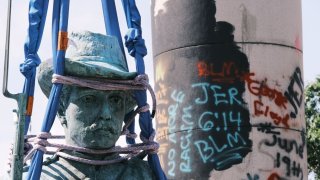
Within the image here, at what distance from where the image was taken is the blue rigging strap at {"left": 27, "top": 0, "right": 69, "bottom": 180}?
559 centimetres

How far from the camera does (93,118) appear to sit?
576 centimetres

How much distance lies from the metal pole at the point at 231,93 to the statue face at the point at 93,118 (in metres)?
8.38

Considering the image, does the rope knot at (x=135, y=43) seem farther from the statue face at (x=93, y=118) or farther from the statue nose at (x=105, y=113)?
the statue nose at (x=105, y=113)

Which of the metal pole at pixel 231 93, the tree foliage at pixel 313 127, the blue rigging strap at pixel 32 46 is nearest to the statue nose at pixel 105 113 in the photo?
the blue rigging strap at pixel 32 46

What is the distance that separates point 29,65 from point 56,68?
28cm

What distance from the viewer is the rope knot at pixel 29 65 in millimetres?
5906

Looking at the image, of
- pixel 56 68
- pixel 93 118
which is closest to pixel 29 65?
pixel 56 68

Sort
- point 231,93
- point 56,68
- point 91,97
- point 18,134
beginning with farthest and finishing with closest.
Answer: point 231,93 < point 91,97 < point 56,68 < point 18,134

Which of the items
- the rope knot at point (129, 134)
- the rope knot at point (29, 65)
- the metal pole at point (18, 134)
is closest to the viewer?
the metal pole at point (18, 134)

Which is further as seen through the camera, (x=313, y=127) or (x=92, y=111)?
(x=313, y=127)

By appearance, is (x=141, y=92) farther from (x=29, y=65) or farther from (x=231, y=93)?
(x=231, y=93)

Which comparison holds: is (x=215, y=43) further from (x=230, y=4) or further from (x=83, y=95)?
(x=83, y=95)

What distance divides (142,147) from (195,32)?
8694 mm

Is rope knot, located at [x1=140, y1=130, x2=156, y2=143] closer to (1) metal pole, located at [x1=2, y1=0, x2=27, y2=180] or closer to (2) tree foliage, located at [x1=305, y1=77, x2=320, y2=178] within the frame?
(1) metal pole, located at [x1=2, y1=0, x2=27, y2=180]
